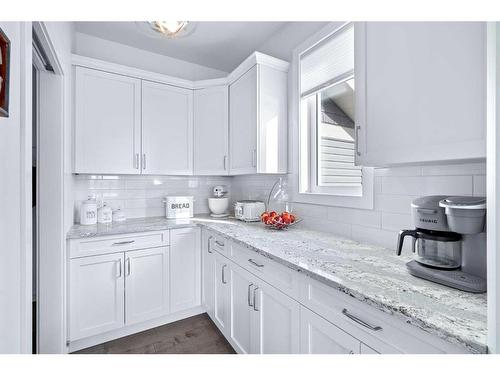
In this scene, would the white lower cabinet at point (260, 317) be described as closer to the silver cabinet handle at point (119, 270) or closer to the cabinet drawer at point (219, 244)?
the cabinet drawer at point (219, 244)

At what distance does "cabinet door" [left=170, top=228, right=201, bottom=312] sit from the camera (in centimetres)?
223

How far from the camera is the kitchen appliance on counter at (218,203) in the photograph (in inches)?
110

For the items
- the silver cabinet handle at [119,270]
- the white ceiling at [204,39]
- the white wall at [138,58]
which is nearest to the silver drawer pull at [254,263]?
the silver cabinet handle at [119,270]

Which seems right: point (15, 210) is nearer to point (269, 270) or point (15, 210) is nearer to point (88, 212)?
point (269, 270)

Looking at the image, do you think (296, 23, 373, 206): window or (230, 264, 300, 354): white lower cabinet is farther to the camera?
(296, 23, 373, 206): window

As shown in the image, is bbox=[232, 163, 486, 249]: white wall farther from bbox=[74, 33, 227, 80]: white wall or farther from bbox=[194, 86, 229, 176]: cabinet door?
bbox=[74, 33, 227, 80]: white wall

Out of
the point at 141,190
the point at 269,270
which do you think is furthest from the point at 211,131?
the point at 269,270

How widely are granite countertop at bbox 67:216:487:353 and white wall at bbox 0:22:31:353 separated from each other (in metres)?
0.99

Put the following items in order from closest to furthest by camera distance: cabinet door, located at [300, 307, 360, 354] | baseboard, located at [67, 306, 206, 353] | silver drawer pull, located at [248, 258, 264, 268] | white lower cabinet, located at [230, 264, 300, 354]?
cabinet door, located at [300, 307, 360, 354]
white lower cabinet, located at [230, 264, 300, 354]
silver drawer pull, located at [248, 258, 264, 268]
baseboard, located at [67, 306, 206, 353]

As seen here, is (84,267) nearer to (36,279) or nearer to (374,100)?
(36,279)

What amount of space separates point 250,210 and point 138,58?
6.79ft

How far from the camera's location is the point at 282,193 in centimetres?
232

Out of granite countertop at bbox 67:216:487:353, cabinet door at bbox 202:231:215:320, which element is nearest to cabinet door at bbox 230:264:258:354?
granite countertop at bbox 67:216:487:353
